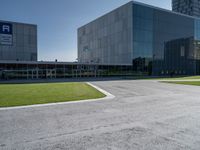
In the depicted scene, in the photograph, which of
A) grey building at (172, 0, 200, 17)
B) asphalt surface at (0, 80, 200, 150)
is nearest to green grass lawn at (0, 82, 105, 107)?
asphalt surface at (0, 80, 200, 150)

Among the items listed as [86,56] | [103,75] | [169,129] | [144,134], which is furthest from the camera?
[86,56]

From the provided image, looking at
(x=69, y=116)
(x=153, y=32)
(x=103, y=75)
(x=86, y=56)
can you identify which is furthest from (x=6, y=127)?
(x=86, y=56)

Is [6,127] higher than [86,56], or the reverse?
[86,56]

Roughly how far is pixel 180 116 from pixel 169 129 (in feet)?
6.09

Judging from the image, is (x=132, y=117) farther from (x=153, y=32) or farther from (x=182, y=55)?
(x=182, y=55)

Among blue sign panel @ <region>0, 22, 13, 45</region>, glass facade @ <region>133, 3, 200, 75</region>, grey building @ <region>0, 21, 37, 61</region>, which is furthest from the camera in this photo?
glass facade @ <region>133, 3, 200, 75</region>

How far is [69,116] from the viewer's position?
23.5 feet

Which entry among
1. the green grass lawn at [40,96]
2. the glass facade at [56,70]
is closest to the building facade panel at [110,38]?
the glass facade at [56,70]

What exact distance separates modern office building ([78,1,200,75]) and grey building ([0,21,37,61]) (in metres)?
21.2

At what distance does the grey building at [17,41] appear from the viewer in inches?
1534

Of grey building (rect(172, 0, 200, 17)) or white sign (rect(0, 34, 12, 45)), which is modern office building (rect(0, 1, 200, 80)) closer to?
white sign (rect(0, 34, 12, 45))

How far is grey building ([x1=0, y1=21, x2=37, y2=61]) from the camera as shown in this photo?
38969 mm

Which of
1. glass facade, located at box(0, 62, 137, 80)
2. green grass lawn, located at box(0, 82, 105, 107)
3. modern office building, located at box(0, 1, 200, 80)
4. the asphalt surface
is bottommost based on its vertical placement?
the asphalt surface

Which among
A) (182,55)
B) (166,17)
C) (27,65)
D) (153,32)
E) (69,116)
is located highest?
(166,17)
